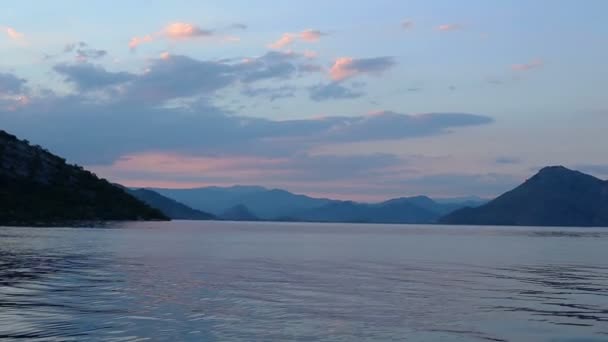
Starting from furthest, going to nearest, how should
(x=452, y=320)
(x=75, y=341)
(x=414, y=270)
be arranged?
(x=414, y=270) < (x=452, y=320) < (x=75, y=341)

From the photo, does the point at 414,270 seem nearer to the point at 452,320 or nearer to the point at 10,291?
the point at 452,320

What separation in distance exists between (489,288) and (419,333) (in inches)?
1002

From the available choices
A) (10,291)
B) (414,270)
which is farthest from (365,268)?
(10,291)

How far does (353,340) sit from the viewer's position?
34.0 m

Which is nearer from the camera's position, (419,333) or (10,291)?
(419,333)

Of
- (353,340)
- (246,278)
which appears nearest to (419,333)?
(353,340)

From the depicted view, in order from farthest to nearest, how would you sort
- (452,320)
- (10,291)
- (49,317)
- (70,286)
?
(70,286) → (10,291) → (452,320) → (49,317)

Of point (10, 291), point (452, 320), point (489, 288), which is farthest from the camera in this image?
point (489, 288)

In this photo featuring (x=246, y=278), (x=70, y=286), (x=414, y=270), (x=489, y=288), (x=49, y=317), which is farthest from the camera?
(x=414, y=270)

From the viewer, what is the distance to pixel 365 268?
261 feet

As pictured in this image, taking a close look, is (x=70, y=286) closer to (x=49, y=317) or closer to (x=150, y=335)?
(x=49, y=317)

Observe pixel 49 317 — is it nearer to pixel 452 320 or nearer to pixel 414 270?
pixel 452 320

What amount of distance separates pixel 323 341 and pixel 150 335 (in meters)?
7.97

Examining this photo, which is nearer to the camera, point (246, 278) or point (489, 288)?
point (489, 288)
